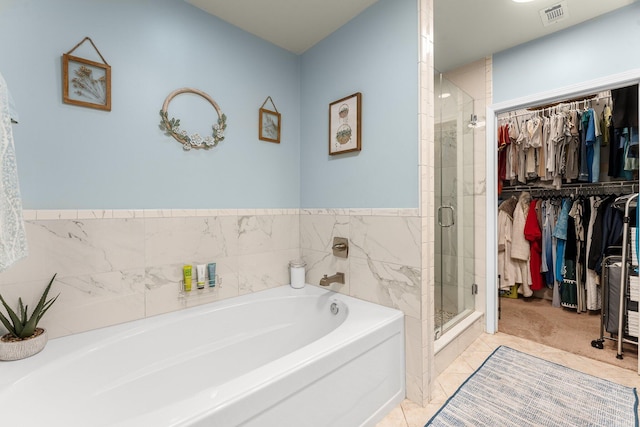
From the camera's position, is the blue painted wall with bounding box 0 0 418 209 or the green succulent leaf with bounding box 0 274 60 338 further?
the blue painted wall with bounding box 0 0 418 209

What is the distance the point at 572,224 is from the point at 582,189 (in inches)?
17.5

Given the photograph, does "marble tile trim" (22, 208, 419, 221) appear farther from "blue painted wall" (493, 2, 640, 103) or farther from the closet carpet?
the closet carpet

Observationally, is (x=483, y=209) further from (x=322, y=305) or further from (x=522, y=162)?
(x=322, y=305)

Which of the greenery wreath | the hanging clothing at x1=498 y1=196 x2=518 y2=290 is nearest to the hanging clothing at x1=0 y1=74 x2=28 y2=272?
the greenery wreath

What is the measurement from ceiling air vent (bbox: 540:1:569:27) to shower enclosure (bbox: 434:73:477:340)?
0.67m

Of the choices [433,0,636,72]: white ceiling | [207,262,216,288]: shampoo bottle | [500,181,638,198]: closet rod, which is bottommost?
[207,262,216,288]: shampoo bottle

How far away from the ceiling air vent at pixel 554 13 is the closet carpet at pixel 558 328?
8.10 ft

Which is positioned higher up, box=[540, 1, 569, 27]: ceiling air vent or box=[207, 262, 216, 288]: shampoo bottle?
box=[540, 1, 569, 27]: ceiling air vent

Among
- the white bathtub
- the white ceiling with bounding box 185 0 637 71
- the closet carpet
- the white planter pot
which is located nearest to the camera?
the white bathtub

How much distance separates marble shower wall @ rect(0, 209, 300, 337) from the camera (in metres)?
1.38

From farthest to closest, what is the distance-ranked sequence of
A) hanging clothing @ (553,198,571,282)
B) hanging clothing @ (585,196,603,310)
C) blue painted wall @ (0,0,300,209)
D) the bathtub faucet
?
hanging clothing @ (553,198,571,282) < hanging clothing @ (585,196,603,310) < the bathtub faucet < blue painted wall @ (0,0,300,209)

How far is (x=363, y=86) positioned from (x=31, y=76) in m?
1.79

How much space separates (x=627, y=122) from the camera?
6.87 feet

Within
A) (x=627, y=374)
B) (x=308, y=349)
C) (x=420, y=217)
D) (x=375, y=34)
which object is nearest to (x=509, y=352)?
(x=627, y=374)
